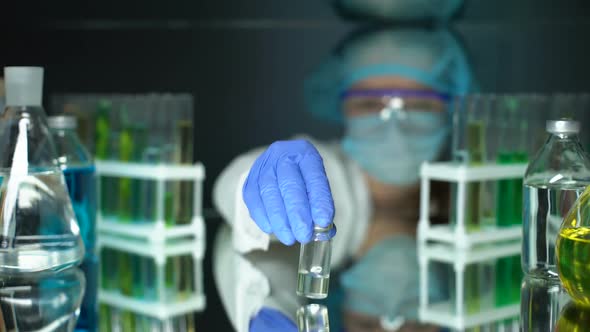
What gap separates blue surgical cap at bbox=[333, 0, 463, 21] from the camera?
203 cm

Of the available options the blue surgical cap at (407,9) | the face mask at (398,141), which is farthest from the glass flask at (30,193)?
the blue surgical cap at (407,9)

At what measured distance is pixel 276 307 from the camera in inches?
37.4

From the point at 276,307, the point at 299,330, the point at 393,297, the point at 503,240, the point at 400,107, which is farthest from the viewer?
the point at 400,107

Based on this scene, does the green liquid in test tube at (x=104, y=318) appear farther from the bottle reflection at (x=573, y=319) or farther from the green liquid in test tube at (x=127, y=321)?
the bottle reflection at (x=573, y=319)

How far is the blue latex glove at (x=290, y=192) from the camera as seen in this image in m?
0.94

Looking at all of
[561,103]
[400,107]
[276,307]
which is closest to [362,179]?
[400,107]

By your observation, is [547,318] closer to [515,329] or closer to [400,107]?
[515,329]

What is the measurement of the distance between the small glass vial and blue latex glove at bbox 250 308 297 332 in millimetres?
39

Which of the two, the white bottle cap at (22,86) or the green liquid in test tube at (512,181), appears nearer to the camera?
the white bottle cap at (22,86)

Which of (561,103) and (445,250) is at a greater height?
(561,103)

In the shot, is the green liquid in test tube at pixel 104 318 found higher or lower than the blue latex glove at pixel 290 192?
lower

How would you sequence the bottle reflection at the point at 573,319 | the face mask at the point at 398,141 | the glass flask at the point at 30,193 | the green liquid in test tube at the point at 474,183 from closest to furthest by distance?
the bottle reflection at the point at 573,319
the glass flask at the point at 30,193
the green liquid in test tube at the point at 474,183
the face mask at the point at 398,141

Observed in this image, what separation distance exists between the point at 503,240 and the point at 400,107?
22.0 inches

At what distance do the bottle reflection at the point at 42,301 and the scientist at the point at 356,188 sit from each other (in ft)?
0.61
